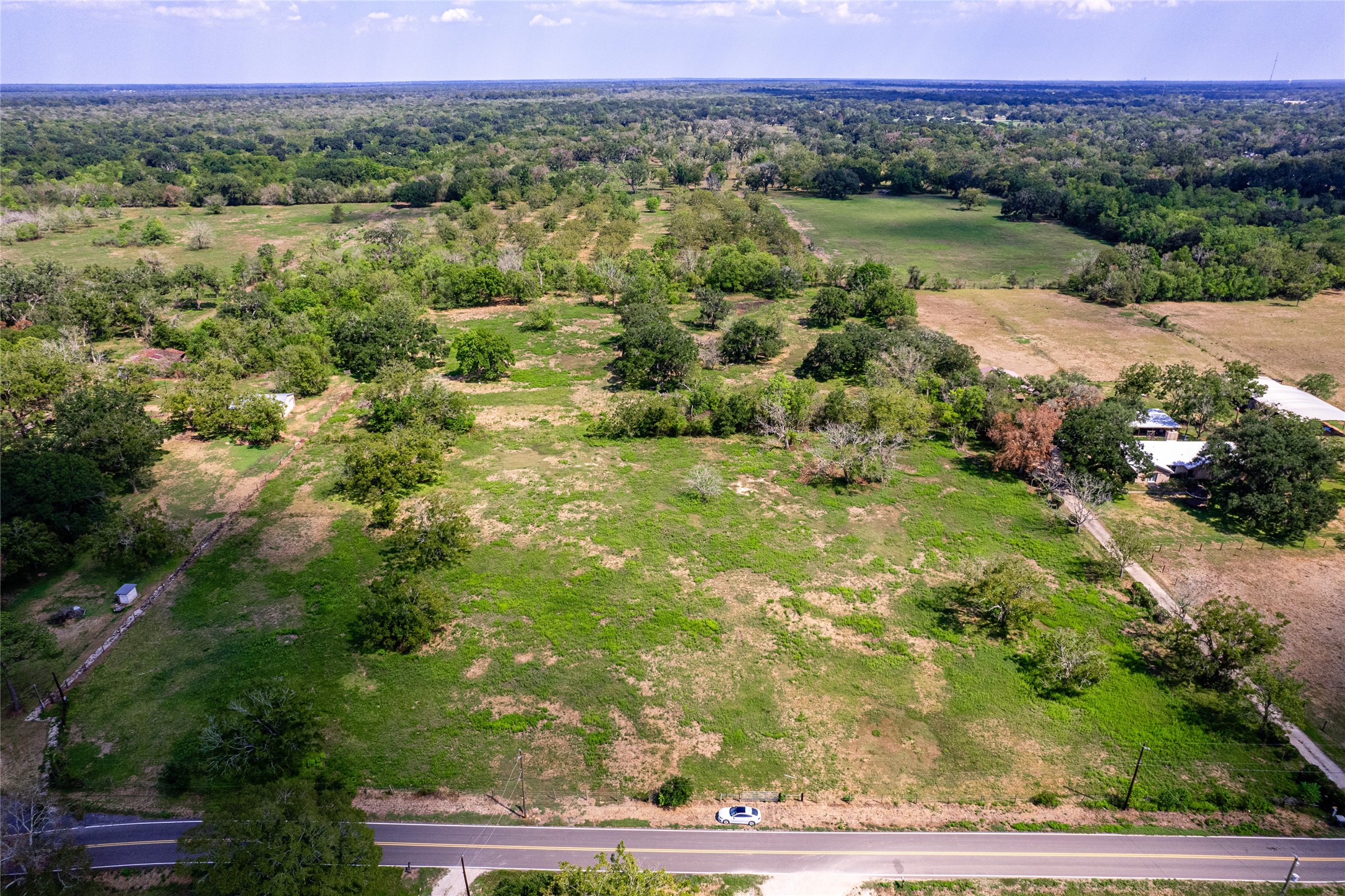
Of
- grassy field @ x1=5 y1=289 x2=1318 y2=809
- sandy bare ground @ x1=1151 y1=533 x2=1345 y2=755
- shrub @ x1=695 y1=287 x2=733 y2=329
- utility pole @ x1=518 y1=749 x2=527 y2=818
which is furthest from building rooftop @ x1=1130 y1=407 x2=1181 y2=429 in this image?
utility pole @ x1=518 y1=749 x2=527 y2=818

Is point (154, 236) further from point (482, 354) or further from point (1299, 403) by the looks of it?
point (1299, 403)

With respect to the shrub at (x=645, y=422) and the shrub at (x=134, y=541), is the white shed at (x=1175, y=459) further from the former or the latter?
the shrub at (x=134, y=541)

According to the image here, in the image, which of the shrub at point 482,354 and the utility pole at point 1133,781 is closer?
the utility pole at point 1133,781

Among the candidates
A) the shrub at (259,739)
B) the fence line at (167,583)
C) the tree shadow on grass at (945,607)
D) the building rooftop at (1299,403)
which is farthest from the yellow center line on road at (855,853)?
the building rooftop at (1299,403)

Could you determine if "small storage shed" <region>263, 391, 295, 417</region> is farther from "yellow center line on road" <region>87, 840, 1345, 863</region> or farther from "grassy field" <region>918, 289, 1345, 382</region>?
"grassy field" <region>918, 289, 1345, 382</region>

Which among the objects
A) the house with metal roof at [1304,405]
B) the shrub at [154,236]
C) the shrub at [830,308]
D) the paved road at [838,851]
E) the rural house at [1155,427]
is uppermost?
the shrub at [154,236]

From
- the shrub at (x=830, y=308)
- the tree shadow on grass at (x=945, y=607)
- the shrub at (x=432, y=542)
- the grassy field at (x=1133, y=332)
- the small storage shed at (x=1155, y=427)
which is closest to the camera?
the tree shadow on grass at (x=945, y=607)

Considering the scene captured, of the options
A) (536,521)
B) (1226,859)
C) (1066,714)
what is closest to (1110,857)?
(1226,859)

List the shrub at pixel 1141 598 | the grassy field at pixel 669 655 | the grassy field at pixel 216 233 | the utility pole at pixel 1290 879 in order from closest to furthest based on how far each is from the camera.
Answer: the utility pole at pixel 1290 879, the grassy field at pixel 669 655, the shrub at pixel 1141 598, the grassy field at pixel 216 233
